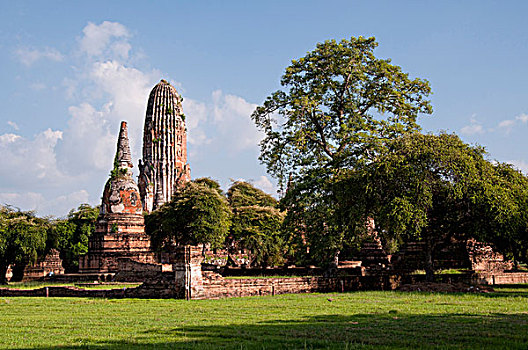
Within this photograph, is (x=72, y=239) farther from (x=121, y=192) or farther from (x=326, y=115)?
(x=326, y=115)

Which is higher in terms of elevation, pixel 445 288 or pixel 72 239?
pixel 72 239

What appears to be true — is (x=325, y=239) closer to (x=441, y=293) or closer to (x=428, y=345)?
(x=441, y=293)

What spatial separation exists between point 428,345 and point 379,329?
1788 millimetres

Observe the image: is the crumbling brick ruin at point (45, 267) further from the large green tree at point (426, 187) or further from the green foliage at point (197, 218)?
the large green tree at point (426, 187)

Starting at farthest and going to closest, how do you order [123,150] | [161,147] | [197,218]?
[161,147] < [123,150] < [197,218]

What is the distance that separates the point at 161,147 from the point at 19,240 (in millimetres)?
57190

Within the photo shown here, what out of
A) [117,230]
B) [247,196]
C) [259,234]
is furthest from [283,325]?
[247,196]

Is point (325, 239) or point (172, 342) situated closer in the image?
point (172, 342)

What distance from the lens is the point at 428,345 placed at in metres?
7.86

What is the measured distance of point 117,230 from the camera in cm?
4091

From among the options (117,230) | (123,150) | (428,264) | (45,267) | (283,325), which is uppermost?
(123,150)

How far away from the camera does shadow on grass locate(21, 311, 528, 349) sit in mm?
8023

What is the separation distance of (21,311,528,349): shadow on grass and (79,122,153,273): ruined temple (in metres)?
30.3

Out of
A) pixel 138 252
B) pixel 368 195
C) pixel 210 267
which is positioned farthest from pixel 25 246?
pixel 368 195
